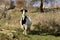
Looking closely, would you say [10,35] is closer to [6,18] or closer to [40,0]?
[6,18]

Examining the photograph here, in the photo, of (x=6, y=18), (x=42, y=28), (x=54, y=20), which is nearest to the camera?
(x=42, y=28)

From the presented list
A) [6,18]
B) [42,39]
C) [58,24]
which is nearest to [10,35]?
[42,39]

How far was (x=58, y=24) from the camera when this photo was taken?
16.4 metres

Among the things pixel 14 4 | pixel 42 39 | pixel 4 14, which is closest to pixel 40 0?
pixel 14 4

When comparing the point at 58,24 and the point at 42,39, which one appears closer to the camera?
the point at 42,39

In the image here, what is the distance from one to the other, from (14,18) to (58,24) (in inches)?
209

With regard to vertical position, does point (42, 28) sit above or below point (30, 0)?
below

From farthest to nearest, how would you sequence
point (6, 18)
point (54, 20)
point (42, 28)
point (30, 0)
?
point (30, 0) → point (6, 18) → point (54, 20) → point (42, 28)

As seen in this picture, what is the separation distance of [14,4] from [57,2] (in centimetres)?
575

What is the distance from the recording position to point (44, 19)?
58.1 ft

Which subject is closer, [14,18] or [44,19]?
[44,19]

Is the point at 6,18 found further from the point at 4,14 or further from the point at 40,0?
the point at 40,0

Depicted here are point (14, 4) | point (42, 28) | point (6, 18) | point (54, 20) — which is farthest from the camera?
point (14, 4)

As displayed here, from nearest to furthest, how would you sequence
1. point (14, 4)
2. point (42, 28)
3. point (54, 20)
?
1. point (42, 28)
2. point (54, 20)
3. point (14, 4)
